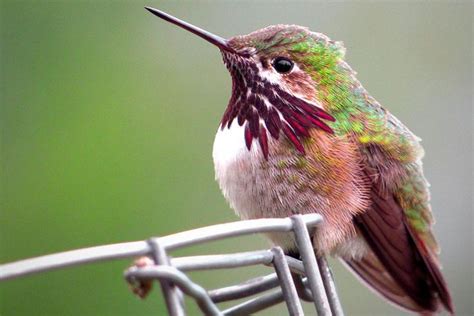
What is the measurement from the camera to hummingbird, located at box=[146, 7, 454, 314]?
3.41 metres

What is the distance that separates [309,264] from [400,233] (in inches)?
59.7

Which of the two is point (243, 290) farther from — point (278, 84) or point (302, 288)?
point (278, 84)

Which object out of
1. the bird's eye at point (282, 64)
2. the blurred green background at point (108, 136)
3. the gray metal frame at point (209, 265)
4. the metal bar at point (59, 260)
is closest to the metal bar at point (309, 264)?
the gray metal frame at point (209, 265)

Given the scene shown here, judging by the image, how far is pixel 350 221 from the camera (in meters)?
3.61

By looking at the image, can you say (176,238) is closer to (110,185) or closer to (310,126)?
(310,126)

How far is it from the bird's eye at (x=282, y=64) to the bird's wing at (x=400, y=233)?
1.69 ft

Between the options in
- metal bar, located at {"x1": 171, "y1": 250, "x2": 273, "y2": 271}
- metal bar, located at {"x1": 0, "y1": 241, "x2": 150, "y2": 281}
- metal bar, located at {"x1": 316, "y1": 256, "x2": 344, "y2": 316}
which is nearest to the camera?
metal bar, located at {"x1": 0, "y1": 241, "x2": 150, "y2": 281}

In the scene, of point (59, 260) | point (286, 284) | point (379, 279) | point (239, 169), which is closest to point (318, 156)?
point (239, 169)

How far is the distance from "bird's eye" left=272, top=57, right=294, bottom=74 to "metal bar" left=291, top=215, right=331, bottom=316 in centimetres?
128

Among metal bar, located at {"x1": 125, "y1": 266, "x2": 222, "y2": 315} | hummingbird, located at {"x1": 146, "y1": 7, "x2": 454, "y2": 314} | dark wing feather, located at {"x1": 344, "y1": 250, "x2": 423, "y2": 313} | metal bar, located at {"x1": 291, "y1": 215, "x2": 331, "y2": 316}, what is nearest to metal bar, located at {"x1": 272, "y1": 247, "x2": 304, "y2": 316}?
metal bar, located at {"x1": 291, "y1": 215, "x2": 331, "y2": 316}

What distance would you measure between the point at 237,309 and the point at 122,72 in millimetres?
3013

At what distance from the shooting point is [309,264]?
234 cm

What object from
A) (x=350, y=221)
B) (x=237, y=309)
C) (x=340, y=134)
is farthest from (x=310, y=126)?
(x=237, y=309)

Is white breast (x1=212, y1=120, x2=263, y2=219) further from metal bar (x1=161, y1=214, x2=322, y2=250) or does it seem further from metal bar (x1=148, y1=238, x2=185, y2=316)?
metal bar (x1=148, y1=238, x2=185, y2=316)
